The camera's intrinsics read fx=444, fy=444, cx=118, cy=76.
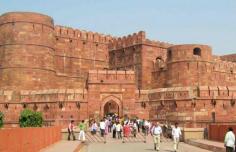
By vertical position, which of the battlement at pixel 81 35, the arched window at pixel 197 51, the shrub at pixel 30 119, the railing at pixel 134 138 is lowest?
the railing at pixel 134 138

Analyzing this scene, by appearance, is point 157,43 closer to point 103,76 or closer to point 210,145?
point 103,76

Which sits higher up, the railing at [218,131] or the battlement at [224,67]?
the battlement at [224,67]

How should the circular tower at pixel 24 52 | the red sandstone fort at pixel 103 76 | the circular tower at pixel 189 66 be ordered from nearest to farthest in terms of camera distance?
the red sandstone fort at pixel 103 76 < the circular tower at pixel 24 52 < the circular tower at pixel 189 66

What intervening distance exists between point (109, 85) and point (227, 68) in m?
11.9

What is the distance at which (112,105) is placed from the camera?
1052 inches

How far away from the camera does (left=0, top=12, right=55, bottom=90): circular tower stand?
2479 centimetres

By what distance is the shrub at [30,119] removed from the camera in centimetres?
2050

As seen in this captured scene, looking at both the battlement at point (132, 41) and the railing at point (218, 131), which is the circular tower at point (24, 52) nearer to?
the battlement at point (132, 41)

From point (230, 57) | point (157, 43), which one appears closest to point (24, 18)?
point (157, 43)

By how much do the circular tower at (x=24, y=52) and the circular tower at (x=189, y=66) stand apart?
7.43m

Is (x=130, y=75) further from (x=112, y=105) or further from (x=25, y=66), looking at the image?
(x=25, y=66)

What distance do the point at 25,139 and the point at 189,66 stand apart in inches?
Result: 717

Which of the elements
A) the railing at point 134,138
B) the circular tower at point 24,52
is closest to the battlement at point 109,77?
the circular tower at point 24,52

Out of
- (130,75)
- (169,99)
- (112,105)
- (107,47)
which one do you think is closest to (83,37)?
(107,47)
